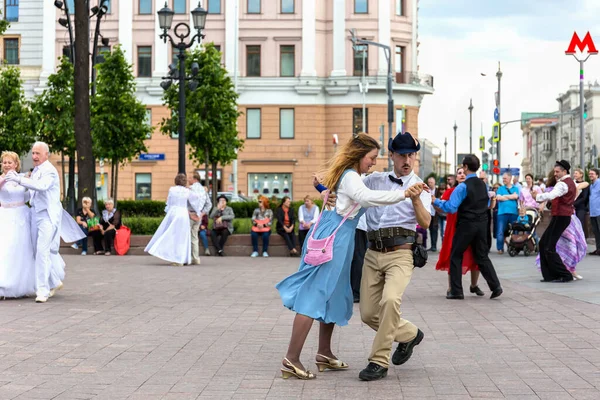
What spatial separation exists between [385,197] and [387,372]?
56.3 inches

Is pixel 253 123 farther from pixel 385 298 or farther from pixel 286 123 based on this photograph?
pixel 385 298

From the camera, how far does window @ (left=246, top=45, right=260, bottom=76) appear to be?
199 feet

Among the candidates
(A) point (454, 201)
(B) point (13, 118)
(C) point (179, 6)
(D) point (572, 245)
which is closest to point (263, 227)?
(D) point (572, 245)

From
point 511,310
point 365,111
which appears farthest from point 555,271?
point 365,111

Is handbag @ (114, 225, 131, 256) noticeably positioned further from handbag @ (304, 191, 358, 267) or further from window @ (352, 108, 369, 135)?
window @ (352, 108, 369, 135)

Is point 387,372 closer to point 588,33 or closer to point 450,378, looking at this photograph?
point 450,378

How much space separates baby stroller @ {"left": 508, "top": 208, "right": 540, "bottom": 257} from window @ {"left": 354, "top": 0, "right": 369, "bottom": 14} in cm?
3628

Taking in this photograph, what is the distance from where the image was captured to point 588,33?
32.0m

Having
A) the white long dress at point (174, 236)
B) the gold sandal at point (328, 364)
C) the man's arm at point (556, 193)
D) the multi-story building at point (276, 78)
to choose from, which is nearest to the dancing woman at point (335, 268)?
the gold sandal at point (328, 364)

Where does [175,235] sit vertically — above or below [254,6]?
below

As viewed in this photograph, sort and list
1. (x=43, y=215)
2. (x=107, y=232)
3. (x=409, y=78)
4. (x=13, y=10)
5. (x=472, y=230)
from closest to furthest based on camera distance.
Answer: (x=43, y=215) → (x=472, y=230) → (x=107, y=232) → (x=409, y=78) → (x=13, y=10)

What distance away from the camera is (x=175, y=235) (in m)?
22.4

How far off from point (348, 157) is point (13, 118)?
40.3 metres

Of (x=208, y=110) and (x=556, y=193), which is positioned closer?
(x=556, y=193)
